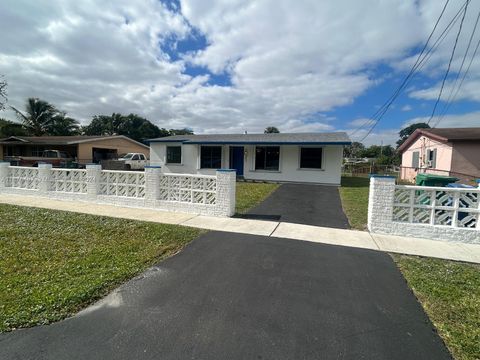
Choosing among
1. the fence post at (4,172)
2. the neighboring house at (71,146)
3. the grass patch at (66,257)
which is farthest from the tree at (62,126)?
the grass patch at (66,257)

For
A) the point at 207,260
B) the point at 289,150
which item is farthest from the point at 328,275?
the point at 289,150

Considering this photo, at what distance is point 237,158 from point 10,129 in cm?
3696

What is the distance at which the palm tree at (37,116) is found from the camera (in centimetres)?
3606

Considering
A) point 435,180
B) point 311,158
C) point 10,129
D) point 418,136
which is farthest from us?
point 10,129

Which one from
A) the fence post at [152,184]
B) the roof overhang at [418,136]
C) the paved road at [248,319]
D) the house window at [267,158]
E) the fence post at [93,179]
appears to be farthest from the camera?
the house window at [267,158]

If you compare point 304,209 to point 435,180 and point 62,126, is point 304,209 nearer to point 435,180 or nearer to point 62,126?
point 435,180

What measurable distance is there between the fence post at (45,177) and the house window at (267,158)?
1094 centimetres

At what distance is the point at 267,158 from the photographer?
1644cm

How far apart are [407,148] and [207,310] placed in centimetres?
2687

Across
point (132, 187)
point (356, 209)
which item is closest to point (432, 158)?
point (356, 209)

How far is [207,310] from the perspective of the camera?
9.57ft

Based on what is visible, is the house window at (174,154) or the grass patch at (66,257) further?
the house window at (174,154)

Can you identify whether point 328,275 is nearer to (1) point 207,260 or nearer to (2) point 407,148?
(1) point 207,260

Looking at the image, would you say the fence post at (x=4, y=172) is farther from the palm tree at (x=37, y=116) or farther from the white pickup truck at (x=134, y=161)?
the palm tree at (x=37, y=116)
